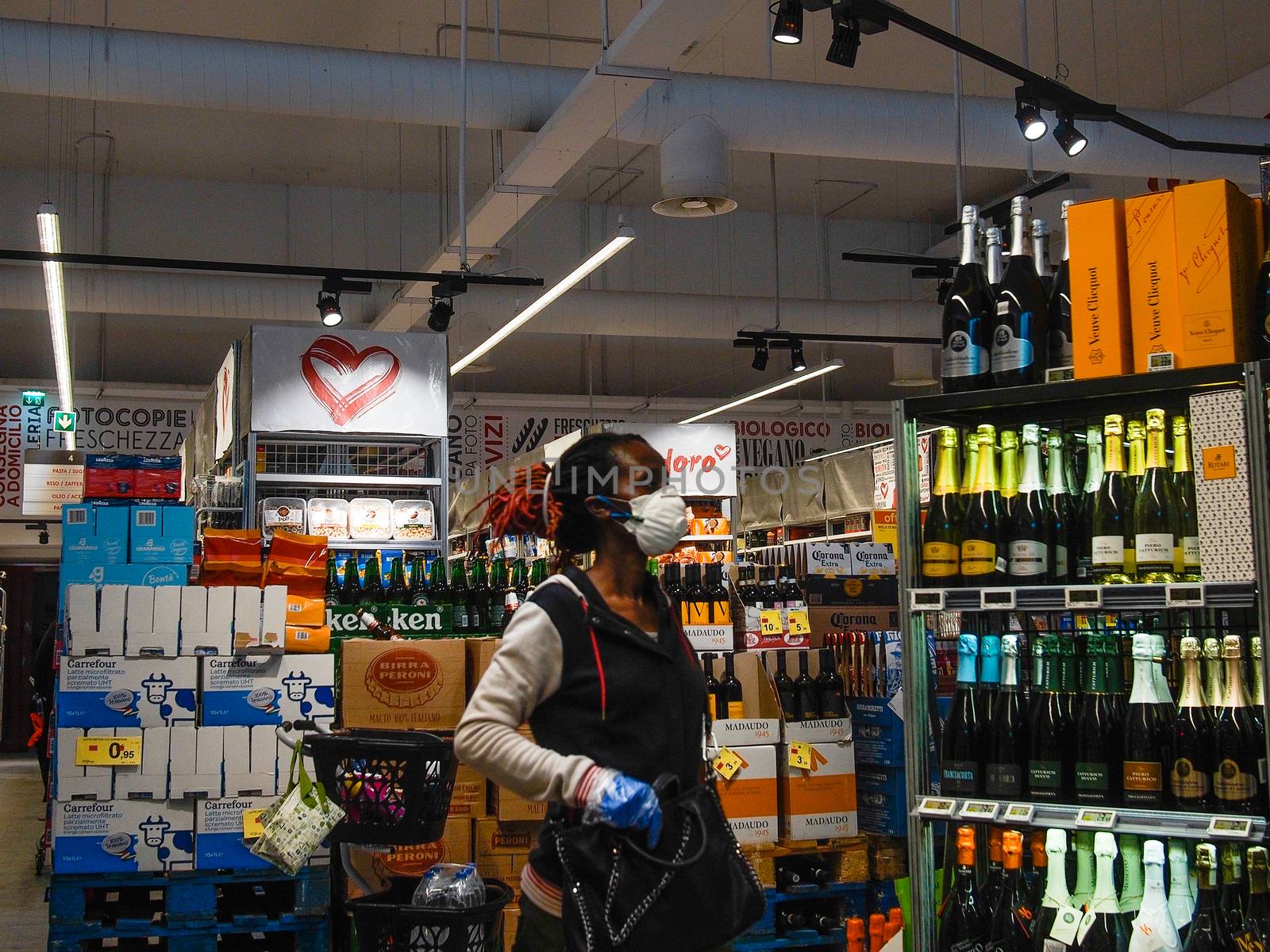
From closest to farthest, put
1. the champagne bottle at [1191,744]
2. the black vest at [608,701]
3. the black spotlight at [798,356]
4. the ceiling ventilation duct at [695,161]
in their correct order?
1. the black vest at [608,701]
2. the champagne bottle at [1191,744]
3. the ceiling ventilation duct at [695,161]
4. the black spotlight at [798,356]

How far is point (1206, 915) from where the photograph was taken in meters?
2.77

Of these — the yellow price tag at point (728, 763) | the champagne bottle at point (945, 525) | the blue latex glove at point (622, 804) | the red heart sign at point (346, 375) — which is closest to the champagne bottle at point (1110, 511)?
the champagne bottle at point (945, 525)

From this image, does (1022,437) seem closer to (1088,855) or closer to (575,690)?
(1088,855)

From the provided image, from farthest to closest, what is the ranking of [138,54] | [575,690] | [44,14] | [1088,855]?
[44,14] → [138,54] → [1088,855] → [575,690]

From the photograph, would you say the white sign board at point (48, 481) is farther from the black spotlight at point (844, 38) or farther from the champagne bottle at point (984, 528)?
the champagne bottle at point (984, 528)

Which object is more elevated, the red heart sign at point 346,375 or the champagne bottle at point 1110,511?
the red heart sign at point 346,375

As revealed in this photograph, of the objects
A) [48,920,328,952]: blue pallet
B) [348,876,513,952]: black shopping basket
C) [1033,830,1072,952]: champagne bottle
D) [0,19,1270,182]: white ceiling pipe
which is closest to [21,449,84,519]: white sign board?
[0,19,1270,182]: white ceiling pipe

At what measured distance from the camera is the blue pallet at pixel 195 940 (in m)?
5.28

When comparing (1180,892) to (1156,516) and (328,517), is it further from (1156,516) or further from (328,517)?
(328,517)

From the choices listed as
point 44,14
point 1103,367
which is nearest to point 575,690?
point 1103,367

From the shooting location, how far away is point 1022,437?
3289 mm

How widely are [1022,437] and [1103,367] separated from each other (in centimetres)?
A: 30

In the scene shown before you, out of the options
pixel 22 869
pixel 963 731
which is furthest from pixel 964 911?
pixel 22 869

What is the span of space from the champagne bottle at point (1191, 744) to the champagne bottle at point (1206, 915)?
12cm
